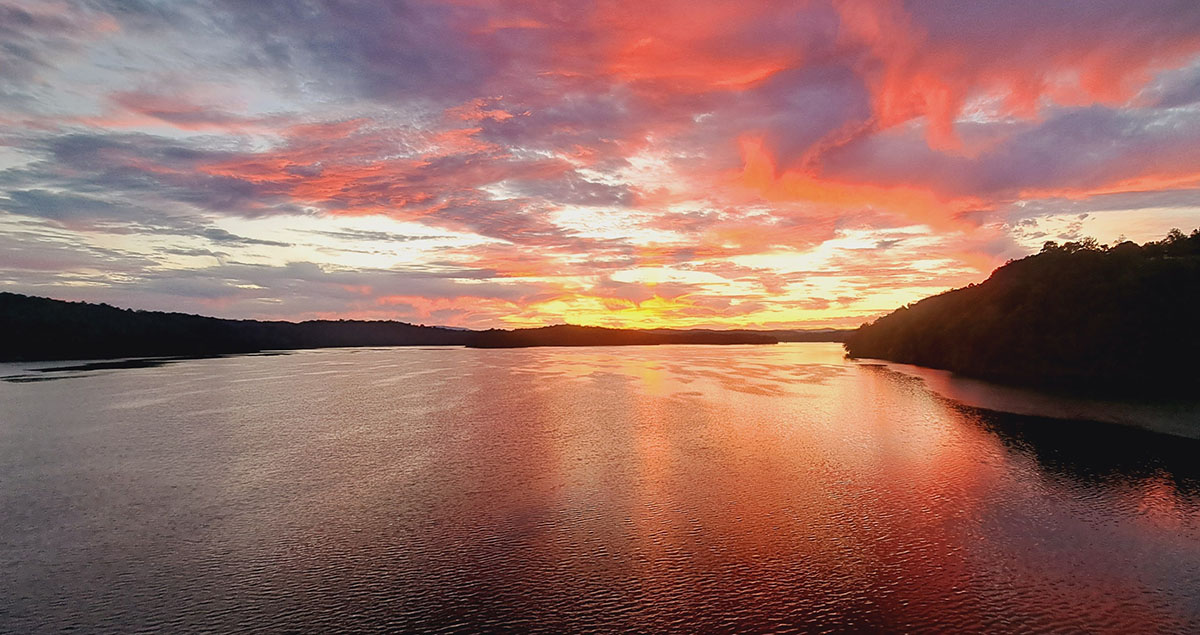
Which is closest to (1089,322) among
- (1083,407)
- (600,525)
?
(1083,407)

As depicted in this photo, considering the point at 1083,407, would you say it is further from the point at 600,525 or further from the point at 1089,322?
the point at 600,525

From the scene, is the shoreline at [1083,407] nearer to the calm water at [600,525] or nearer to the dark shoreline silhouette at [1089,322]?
the calm water at [600,525]

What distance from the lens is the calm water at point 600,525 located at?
17.7 meters

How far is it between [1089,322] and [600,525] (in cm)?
8886

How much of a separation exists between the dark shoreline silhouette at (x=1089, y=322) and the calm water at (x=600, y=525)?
41735 mm

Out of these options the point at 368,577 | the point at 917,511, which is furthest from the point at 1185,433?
the point at 368,577

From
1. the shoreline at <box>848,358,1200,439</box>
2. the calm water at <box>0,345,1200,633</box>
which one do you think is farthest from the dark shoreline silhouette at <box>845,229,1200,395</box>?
the calm water at <box>0,345,1200,633</box>

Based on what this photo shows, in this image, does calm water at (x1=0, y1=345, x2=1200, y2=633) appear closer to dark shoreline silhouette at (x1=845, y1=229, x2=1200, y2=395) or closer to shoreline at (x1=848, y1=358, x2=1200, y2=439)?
shoreline at (x1=848, y1=358, x2=1200, y2=439)

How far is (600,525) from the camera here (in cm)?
2481

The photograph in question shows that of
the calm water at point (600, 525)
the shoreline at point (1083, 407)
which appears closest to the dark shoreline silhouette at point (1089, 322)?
the shoreline at point (1083, 407)

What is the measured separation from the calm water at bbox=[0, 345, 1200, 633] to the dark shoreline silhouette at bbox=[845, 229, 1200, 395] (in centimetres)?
4173

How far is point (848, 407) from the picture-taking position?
60.9 metres

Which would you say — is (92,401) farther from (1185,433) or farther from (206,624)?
(1185,433)

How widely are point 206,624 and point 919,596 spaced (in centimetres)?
2028
